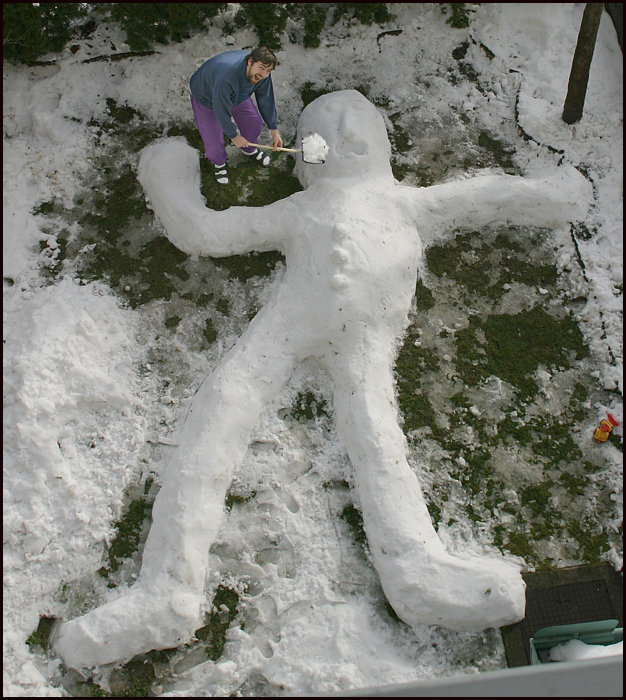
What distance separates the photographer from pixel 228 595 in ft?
11.9

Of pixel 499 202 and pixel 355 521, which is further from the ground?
pixel 499 202

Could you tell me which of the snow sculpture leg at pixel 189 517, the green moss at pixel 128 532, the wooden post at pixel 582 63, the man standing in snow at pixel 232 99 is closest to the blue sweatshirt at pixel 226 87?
the man standing in snow at pixel 232 99

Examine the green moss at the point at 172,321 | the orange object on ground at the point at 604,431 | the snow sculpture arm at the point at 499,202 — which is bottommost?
the orange object on ground at the point at 604,431

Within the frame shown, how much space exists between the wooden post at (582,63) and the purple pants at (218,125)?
2.15 metres

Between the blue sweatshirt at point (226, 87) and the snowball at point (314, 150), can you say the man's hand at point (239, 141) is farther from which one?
the snowball at point (314, 150)

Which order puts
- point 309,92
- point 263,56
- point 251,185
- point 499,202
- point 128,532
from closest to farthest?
point 263,56 < point 128,532 < point 499,202 < point 251,185 < point 309,92

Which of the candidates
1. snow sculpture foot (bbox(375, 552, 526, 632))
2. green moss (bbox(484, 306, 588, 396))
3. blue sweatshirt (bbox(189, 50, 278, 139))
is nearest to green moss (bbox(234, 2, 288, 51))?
blue sweatshirt (bbox(189, 50, 278, 139))

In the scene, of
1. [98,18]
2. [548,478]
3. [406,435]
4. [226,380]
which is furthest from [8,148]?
[548,478]

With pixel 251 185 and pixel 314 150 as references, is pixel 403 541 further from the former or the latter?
pixel 251 185

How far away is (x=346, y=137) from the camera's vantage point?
4.24 meters

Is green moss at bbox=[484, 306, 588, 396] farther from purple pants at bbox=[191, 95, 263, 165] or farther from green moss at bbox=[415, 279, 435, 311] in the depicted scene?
purple pants at bbox=[191, 95, 263, 165]

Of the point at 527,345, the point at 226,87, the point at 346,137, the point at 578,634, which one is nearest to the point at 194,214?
the point at 226,87

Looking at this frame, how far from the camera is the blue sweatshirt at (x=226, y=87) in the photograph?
3.82 m

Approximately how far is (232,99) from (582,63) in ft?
7.80
